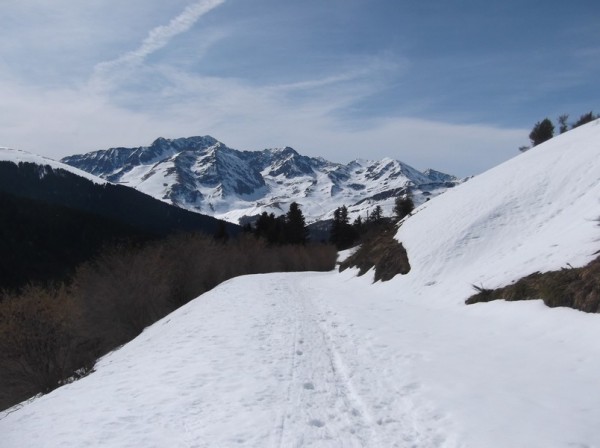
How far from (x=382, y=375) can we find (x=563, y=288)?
17.9 feet

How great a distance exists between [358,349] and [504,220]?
38.6 feet

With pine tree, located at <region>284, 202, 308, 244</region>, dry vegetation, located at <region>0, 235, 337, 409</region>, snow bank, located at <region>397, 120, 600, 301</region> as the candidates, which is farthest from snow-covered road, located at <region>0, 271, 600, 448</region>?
pine tree, located at <region>284, 202, 308, 244</region>

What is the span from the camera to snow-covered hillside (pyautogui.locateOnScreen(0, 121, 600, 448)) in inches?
242

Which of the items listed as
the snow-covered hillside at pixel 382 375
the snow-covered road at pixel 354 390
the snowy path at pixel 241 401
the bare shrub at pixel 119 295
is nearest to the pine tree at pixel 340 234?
the bare shrub at pixel 119 295

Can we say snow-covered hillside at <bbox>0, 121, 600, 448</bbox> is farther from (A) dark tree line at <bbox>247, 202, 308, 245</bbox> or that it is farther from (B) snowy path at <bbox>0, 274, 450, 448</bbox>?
(A) dark tree line at <bbox>247, 202, 308, 245</bbox>

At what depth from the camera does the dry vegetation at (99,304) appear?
19.8 meters

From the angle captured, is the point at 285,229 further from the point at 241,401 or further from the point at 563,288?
the point at 241,401

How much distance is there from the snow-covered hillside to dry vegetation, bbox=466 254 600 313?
0.30m

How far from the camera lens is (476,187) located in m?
25.9

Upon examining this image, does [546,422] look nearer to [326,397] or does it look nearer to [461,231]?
[326,397]

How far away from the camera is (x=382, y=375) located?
339 inches

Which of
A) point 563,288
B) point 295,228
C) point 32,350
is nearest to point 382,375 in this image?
point 563,288

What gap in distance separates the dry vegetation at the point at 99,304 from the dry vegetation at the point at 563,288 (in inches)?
641

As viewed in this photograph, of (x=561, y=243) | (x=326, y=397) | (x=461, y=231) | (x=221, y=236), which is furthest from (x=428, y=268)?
(x=221, y=236)
